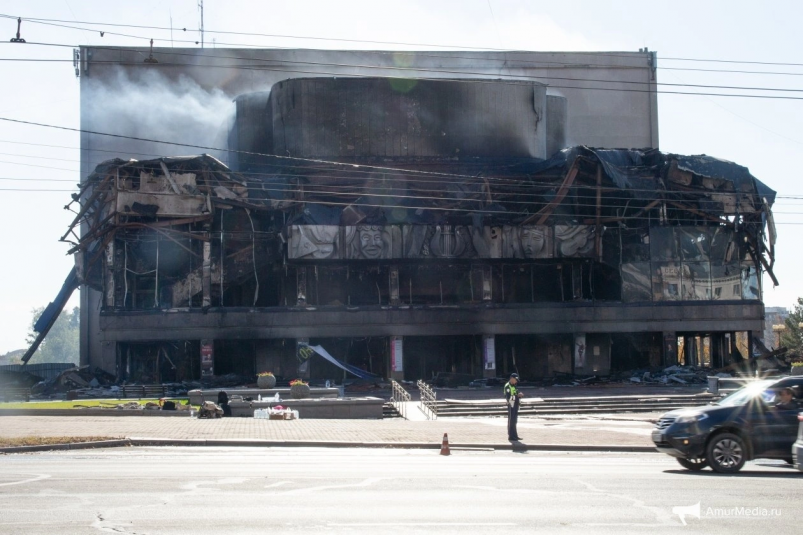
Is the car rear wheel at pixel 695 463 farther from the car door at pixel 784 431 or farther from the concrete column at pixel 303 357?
the concrete column at pixel 303 357

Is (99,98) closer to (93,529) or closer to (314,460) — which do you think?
(314,460)

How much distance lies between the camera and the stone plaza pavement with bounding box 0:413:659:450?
77.9ft

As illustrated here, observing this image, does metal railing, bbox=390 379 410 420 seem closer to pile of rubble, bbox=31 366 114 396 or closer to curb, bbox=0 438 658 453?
curb, bbox=0 438 658 453

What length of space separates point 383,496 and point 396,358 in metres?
46.6

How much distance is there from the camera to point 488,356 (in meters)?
60.6

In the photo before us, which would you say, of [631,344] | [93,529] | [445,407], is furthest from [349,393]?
[93,529]

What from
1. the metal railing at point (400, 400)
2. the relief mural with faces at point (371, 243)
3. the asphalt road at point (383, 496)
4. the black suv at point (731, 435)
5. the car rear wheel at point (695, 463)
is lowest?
the metal railing at point (400, 400)

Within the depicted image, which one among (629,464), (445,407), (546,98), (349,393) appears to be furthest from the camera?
(546,98)

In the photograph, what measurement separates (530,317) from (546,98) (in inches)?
911

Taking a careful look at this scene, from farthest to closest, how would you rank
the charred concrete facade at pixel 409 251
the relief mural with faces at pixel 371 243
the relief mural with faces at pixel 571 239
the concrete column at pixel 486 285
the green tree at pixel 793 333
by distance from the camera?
the green tree at pixel 793 333 → the relief mural with faces at pixel 571 239 → the concrete column at pixel 486 285 → the relief mural with faces at pixel 371 243 → the charred concrete facade at pixel 409 251

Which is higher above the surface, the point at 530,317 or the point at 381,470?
the point at 530,317

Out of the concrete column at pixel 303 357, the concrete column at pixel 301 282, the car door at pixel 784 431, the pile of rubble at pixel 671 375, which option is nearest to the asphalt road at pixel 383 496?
the car door at pixel 784 431

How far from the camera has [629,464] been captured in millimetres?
18359

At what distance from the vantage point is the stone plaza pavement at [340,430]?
935 inches
